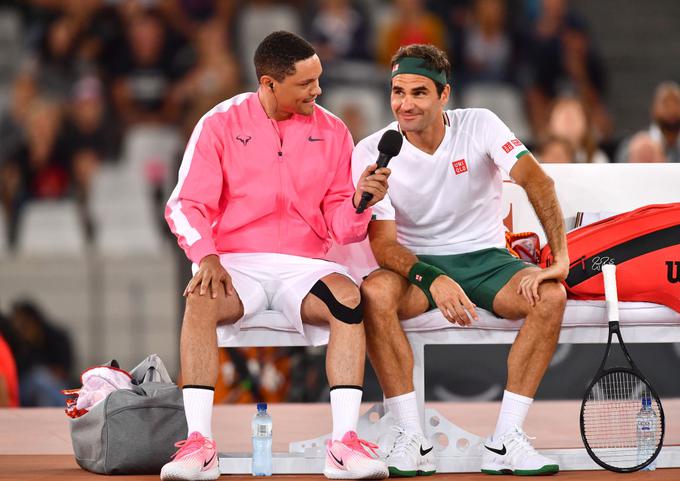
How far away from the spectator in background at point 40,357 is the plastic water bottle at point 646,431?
4.14 meters

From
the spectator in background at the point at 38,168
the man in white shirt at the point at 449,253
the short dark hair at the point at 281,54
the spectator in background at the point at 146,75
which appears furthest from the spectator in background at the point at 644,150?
the spectator in background at the point at 38,168

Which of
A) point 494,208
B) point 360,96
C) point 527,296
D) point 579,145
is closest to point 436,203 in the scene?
point 494,208

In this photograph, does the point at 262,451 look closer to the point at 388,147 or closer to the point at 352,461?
the point at 352,461

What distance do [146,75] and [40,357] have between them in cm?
246

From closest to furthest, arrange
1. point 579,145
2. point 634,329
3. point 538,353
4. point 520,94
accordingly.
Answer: point 538,353 < point 634,329 < point 579,145 < point 520,94

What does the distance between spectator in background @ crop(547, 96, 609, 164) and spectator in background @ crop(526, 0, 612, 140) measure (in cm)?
124

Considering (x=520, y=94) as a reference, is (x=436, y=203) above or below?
below

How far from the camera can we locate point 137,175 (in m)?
8.91

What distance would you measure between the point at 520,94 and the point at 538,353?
5.69m

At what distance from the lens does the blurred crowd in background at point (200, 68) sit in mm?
8648

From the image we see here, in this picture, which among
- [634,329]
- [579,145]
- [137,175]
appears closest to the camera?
[634,329]

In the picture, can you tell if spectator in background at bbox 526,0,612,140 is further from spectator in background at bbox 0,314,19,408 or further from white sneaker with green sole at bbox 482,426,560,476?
white sneaker with green sole at bbox 482,426,560,476

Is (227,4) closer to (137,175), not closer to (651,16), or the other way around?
(137,175)

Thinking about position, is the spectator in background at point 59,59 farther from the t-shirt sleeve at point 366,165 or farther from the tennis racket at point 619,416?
the tennis racket at point 619,416
